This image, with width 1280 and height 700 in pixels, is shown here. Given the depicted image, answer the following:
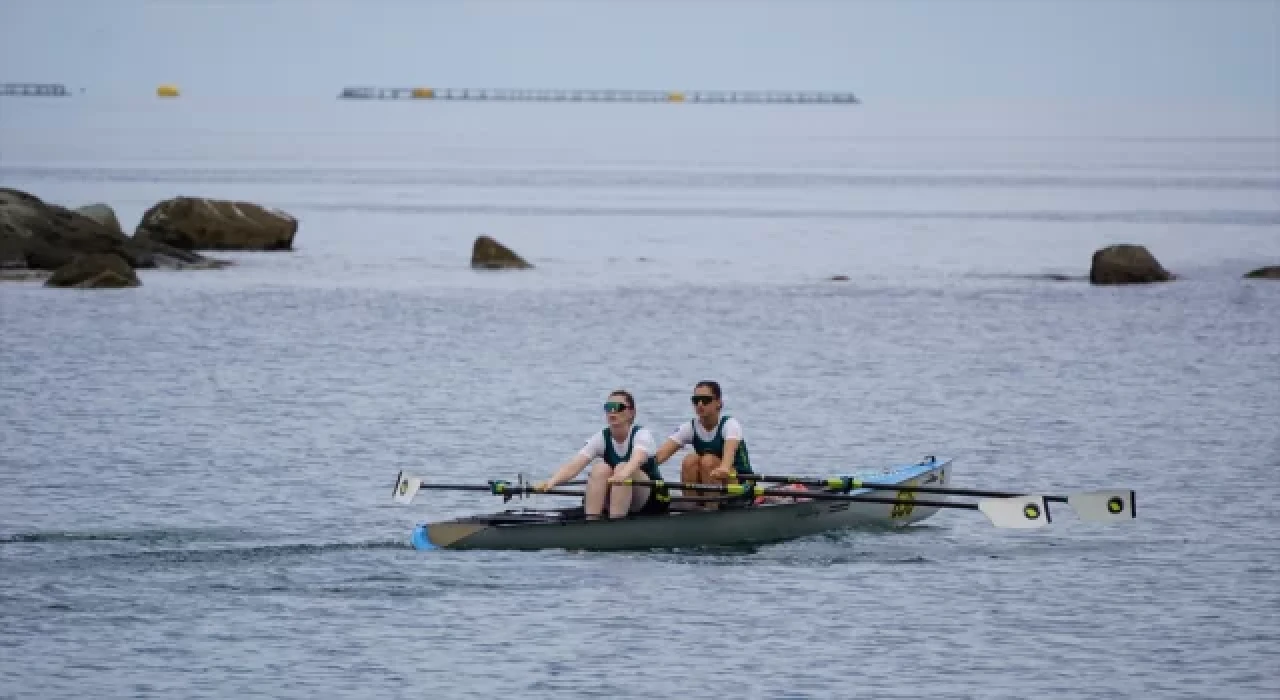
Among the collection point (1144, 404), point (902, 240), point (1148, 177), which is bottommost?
point (1144, 404)

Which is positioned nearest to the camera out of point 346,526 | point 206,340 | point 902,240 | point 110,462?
point 346,526

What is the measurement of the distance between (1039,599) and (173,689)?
9682 mm

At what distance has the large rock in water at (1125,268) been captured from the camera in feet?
235

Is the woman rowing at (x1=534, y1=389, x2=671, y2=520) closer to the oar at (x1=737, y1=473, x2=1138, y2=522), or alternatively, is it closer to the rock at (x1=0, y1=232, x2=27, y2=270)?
the oar at (x1=737, y1=473, x2=1138, y2=522)

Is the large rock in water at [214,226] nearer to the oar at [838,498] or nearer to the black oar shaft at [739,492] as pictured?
the oar at [838,498]

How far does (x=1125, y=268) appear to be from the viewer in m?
71.6

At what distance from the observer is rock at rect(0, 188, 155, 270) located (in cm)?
6588

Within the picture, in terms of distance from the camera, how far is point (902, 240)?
334 ft

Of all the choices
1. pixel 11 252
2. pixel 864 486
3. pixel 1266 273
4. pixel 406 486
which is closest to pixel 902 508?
pixel 864 486

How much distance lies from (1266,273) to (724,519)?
166 ft

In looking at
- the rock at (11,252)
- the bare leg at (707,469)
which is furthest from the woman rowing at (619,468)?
the rock at (11,252)

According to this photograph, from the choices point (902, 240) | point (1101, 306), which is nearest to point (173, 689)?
point (1101, 306)

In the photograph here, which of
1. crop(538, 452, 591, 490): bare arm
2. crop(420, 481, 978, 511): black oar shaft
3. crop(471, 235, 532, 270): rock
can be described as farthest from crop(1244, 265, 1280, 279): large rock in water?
crop(538, 452, 591, 490): bare arm

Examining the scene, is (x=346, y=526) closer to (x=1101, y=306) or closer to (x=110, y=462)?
(x=110, y=462)
